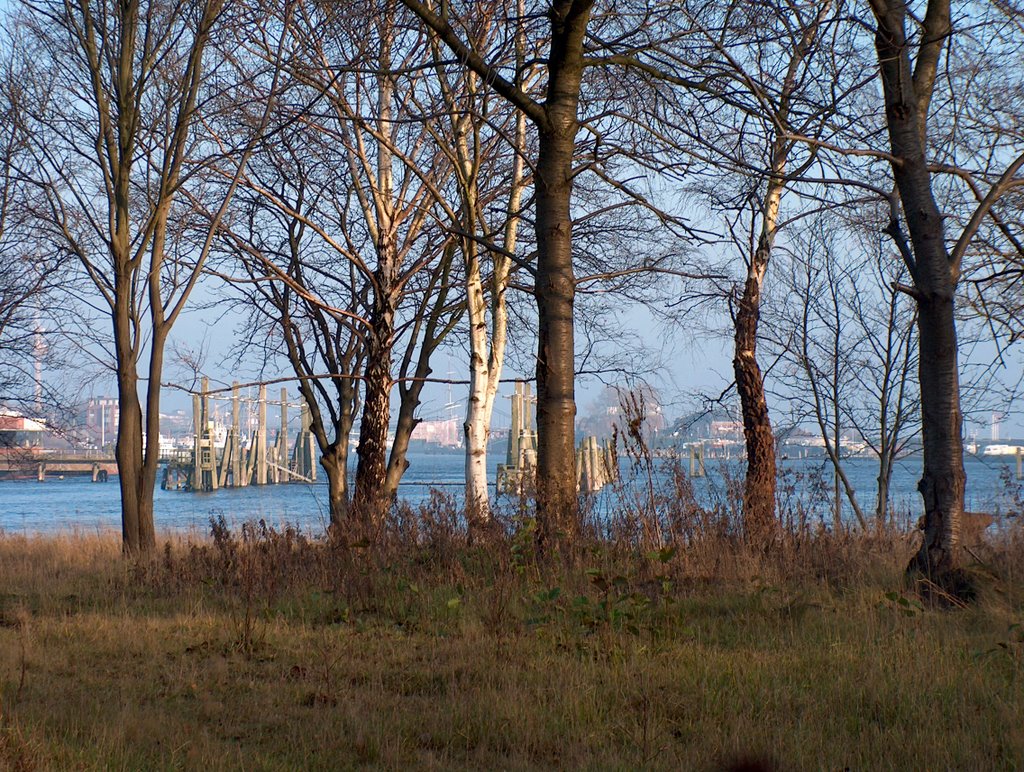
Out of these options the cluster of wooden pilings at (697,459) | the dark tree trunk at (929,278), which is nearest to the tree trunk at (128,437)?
the cluster of wooden pilings at (697,459)

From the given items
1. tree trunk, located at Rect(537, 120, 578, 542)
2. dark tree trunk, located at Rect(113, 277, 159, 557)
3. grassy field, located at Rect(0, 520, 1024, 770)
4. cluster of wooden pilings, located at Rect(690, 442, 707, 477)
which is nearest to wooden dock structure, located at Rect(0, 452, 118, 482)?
dark tree trunk, located at Rect(113, 277, 159, 557)

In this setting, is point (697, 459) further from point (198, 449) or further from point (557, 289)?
point (198, 449)

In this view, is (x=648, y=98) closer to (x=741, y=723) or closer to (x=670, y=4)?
(x=670, y=4)

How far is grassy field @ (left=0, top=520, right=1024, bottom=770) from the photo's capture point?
10.8 ft

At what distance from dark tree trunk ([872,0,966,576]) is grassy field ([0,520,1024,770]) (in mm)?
418

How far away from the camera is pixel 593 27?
736 centimetres

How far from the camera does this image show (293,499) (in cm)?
3544

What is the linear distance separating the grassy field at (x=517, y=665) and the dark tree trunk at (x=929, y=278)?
42 centimetres

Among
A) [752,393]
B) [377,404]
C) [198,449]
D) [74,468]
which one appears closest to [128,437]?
[377,404]

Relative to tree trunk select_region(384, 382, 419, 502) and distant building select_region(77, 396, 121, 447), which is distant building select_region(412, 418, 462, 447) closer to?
tree trunk select_region(384, 382, 419, 502)

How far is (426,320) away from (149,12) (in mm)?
5724

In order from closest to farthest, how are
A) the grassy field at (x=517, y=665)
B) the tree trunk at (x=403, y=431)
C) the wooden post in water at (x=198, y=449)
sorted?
the grassy field at (x=517, y=665), the tree trunk at (x=403, y=431), the wooden post in water at (x=198, y=449)

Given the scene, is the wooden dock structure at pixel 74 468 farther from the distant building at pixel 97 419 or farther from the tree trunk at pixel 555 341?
the tree trunk at pixel 555 341

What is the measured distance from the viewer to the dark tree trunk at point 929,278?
5664mm
